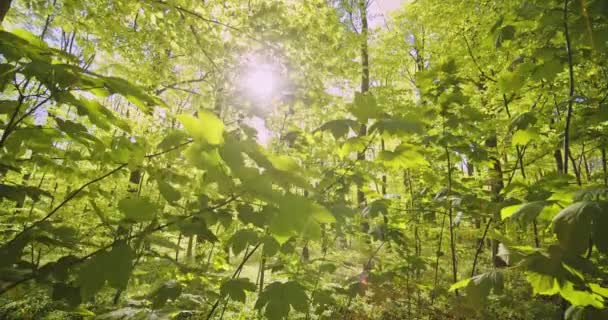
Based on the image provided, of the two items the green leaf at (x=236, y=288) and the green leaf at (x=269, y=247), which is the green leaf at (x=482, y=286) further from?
the green leaf at (x=236, y=288)

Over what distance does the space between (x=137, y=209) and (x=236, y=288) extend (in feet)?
2.31

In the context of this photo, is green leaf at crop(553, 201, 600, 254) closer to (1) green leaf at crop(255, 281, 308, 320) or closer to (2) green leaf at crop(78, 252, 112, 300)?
(1) green leaf at crop(255, 281, 308, 320)

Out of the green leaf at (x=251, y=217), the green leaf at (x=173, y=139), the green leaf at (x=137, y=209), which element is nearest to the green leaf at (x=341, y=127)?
the green leaf at (x=251, y=217)

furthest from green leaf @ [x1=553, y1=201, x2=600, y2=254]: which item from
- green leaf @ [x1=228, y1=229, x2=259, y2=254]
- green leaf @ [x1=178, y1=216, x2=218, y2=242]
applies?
green leaf @ [x1=178, y1=216, x2=218, y2=242]

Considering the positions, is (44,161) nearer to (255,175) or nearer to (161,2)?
(255,175)

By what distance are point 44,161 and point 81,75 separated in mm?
Answer: 1000

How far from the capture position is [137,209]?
2.90ft

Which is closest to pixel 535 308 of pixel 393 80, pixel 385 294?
pixel 385 294

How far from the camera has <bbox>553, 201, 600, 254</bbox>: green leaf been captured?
86 cm

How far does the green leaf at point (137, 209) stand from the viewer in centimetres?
86

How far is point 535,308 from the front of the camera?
557 cm

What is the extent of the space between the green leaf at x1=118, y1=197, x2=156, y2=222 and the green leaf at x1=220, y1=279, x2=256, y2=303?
0.64 metres

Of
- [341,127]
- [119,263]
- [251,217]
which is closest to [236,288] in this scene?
[251,217]

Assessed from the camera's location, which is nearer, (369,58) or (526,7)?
(526,7)
